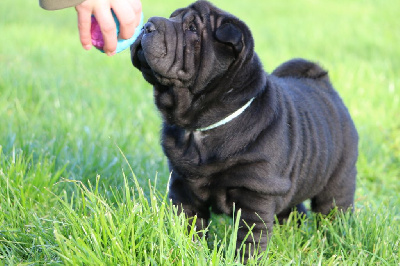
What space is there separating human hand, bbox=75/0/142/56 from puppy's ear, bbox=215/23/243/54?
0.48m

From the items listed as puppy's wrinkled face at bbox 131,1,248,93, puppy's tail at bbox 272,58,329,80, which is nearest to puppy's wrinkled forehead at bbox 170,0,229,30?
puppy's wrinkled face at bbox 131,1,248,93

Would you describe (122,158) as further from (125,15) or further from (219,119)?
(125,15)

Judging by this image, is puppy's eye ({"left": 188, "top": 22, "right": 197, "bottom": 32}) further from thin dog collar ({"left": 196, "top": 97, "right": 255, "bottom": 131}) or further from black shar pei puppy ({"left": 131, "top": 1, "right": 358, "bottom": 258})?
thin dog collar ({"left": 196, "top": 97, "right": 255, "bottom": 131})

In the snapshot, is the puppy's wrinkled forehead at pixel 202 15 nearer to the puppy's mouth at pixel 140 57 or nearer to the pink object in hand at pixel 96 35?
the puppy's mouth at pixel 140 57

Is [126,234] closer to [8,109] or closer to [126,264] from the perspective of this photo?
[126,264]

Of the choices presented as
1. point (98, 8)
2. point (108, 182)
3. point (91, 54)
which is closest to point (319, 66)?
point (108, 182)

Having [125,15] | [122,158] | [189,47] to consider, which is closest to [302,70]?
[189,47]

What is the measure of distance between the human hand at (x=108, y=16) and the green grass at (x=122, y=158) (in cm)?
68

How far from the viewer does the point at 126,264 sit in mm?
2350

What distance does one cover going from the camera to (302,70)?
4.00 meters

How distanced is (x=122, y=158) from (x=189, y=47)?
1463mm

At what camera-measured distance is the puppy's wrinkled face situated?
2820 mm

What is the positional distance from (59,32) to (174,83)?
8.14 meters

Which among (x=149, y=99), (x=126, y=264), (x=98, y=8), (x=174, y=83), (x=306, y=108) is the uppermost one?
(x=98, y=8)
